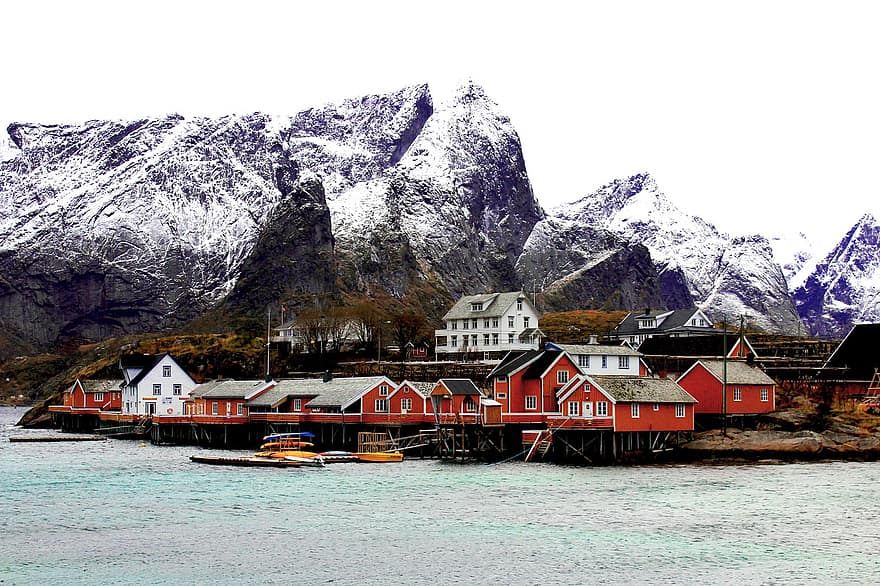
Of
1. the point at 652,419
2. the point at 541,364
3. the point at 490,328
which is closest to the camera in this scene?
the point at 652,419

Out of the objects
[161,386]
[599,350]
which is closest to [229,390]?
[161,386]

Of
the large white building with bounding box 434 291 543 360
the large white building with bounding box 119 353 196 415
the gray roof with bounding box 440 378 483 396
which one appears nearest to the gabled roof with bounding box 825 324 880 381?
the gray roof with bounding box 440 378 483 396

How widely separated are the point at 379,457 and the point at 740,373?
96.9ft

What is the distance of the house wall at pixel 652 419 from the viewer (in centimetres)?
8281

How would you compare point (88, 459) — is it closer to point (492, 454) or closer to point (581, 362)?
point (492, 454)

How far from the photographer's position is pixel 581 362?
97.2 m

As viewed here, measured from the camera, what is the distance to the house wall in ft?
272

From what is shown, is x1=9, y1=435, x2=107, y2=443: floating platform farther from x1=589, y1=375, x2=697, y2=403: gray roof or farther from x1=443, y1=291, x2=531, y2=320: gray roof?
x1=589, y1=375, x2=697, y2=403: gray roof

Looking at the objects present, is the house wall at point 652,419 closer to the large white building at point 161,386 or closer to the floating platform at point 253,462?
the floating platform at point 253,462

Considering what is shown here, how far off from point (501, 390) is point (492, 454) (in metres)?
5.39

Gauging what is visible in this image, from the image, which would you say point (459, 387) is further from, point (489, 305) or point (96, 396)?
point (96, 396)

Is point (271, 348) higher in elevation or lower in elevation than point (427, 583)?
higher

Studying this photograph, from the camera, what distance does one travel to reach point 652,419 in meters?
84.4

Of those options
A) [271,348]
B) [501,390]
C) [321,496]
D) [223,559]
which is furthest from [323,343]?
[223,559]
